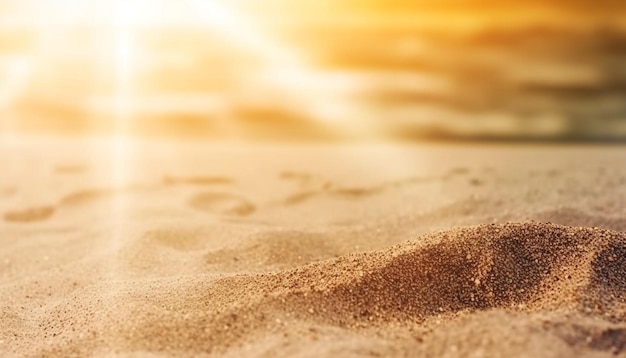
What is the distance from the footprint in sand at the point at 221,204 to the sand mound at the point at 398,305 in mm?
1545

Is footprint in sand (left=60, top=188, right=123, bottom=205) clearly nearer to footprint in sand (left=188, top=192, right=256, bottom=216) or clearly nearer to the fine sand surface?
the fine sand surface

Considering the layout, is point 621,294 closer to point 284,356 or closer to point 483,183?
point 284,356

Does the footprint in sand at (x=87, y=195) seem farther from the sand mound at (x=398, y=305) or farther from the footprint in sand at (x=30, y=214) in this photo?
the sand mound at (x=398, y=305)

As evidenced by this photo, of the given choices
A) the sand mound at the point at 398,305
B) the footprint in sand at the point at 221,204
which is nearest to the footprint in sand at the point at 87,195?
the footprint in sand at the point at 221,204

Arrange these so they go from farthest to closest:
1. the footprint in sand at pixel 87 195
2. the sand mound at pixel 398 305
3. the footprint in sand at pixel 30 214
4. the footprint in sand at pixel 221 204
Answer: the footprint in sand at pixel 87 195
the footprint in sand at pixel 30 214
the footprint in sand at pixel 221 204
the sand mound at pixel 398 305

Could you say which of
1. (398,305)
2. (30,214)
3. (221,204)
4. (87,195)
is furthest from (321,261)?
(87,195)

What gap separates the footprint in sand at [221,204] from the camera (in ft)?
13.6

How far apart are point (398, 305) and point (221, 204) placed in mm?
2311

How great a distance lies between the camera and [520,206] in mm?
3557

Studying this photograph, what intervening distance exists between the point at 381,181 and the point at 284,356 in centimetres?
287

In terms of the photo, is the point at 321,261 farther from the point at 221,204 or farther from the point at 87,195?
the point at 87,195

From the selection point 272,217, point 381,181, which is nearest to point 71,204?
point 272,217

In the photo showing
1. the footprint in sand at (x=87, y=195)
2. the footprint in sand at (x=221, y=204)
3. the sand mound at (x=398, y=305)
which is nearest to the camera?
the sand mound at (x=398, y=305)

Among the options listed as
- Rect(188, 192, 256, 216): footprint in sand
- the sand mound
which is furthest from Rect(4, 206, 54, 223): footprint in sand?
the sand mound
